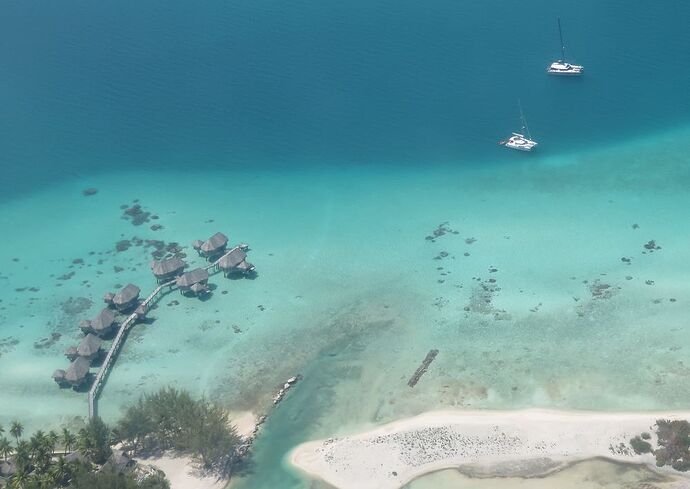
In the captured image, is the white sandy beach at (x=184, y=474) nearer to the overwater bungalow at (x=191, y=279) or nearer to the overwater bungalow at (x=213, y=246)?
the overwater bungalow at (x=191, y=279)

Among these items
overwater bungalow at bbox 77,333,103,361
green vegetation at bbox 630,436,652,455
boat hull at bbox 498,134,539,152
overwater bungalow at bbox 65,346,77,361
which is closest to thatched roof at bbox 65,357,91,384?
overwater bungalow at bbox 77,333,103,361

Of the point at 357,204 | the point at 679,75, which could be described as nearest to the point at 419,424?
the point at 357,204

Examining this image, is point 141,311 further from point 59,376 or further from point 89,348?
point 59,376

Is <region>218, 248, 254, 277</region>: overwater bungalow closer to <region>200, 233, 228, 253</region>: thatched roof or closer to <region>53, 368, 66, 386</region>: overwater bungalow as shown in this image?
<region>200, 233, 228, 253</region>: thatched roof

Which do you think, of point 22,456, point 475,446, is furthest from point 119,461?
point 475,446

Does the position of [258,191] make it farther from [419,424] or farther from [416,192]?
[419,424]

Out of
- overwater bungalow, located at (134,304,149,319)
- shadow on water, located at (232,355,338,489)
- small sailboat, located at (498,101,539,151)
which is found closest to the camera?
shadow on water, located at (232,355,338,489)
